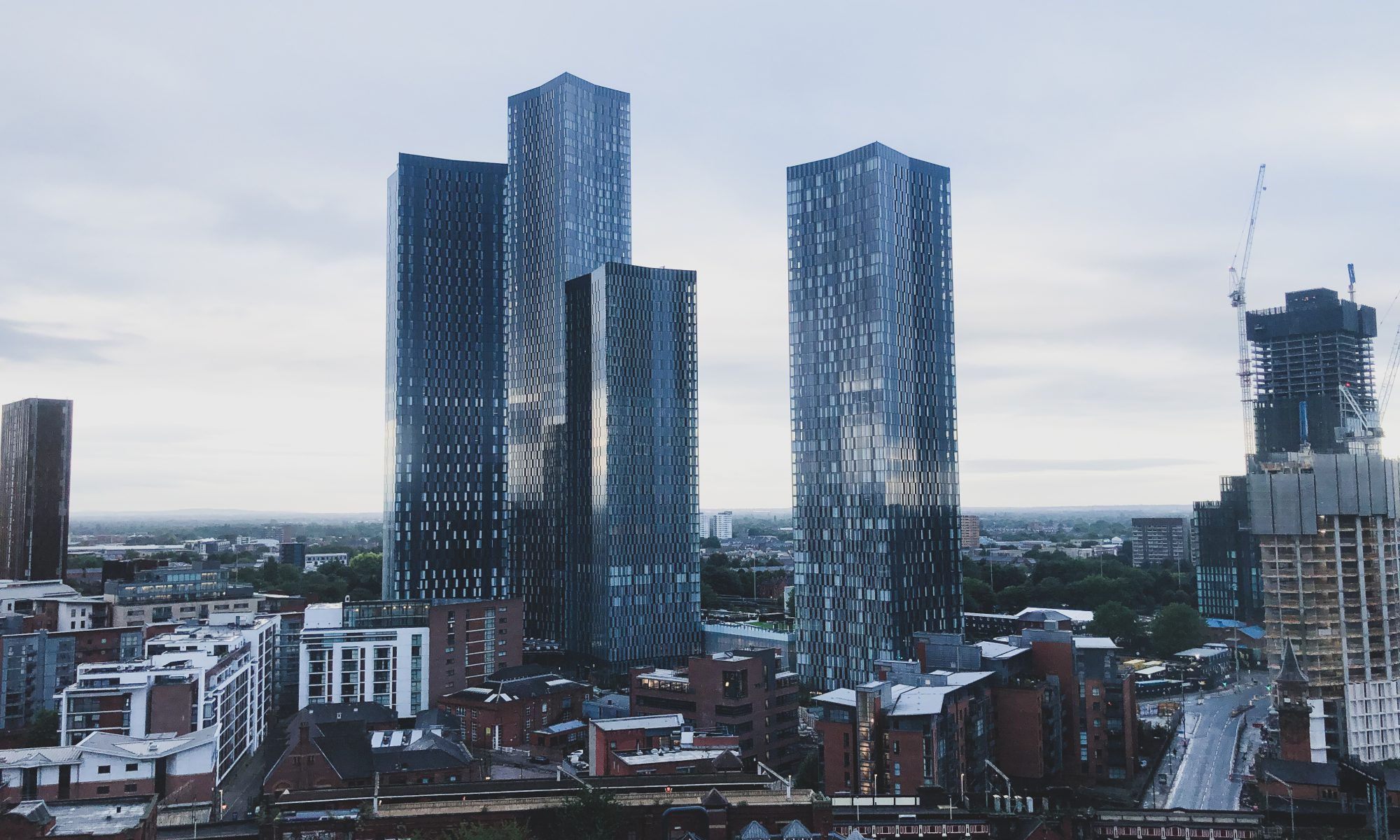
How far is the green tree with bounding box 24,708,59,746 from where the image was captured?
111062 millimetres

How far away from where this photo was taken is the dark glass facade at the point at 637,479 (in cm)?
17800

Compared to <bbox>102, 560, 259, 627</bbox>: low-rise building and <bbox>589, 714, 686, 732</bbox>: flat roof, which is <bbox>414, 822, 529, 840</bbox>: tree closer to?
<bbox>589, 714, 686, 732</bbox>: flat roof

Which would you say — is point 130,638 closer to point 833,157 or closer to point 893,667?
point 893,667

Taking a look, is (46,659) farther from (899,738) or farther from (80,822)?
(899,738)

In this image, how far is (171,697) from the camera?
100062 mm

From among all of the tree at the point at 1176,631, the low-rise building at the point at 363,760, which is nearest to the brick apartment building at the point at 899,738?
the low-rise building at the point at 363,760

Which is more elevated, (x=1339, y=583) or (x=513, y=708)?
(x=1339, y=583)

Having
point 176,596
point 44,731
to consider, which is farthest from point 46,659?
point 176,596

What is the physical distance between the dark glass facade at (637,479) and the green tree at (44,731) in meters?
82.0

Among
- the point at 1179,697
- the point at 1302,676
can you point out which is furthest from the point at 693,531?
the point at 1302,676

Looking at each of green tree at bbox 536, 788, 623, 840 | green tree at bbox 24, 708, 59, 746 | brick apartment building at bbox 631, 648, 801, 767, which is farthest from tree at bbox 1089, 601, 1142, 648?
green tree at bbox 24, 708, 59, 746

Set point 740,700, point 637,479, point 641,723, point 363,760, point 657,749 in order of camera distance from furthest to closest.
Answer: point 637,479, point 740,700, point 641,723, point 657,749, point 363,760

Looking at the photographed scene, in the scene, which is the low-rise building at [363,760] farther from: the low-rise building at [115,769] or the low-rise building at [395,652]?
the low-rise building at [395,652]

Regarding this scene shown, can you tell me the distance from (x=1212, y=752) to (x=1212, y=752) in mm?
394
